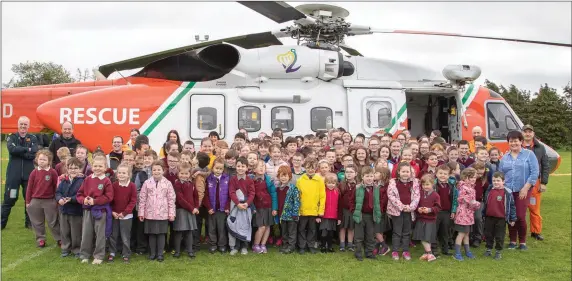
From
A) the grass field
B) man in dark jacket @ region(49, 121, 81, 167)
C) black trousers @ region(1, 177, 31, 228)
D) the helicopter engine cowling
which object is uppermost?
the helicopter engine cowling

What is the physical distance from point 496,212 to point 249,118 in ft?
15.0

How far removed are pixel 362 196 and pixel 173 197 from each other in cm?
228

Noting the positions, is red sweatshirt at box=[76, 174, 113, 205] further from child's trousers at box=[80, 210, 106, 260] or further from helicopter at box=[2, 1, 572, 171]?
helicopter at box=[2, 1, 572, 171]

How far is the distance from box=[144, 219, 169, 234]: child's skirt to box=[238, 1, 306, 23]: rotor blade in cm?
342

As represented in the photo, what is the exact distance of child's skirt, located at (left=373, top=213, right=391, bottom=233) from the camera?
6.00 m

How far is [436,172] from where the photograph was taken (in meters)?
6.14

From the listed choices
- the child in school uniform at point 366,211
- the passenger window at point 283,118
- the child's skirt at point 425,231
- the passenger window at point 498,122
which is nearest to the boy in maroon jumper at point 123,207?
the child in school uniform at point 366,211

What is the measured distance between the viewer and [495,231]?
6.34 m

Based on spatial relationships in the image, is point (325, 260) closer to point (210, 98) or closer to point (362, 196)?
point (362, 196)

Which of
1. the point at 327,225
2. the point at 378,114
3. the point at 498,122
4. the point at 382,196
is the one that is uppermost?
the point at 378,114

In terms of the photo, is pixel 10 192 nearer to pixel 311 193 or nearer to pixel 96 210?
pixel 96 210

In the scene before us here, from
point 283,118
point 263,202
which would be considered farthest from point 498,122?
Result: point 263,202

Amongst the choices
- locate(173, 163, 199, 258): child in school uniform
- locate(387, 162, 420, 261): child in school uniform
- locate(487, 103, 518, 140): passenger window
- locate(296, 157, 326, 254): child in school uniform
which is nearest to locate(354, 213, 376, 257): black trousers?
locate(387, 162, 420, 261): child in school uniform

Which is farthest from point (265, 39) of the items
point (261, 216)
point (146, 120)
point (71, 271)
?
point (71, 271)
